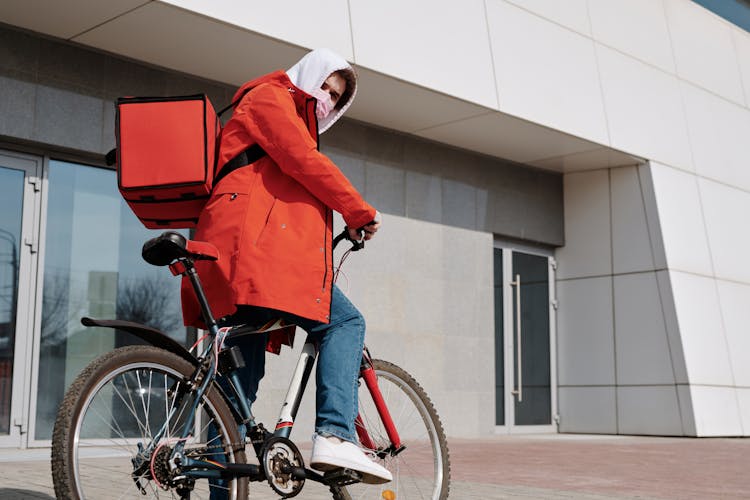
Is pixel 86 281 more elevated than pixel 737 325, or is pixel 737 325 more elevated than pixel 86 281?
pixel 86 281

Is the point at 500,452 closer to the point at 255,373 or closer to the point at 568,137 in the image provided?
the point at 568,137

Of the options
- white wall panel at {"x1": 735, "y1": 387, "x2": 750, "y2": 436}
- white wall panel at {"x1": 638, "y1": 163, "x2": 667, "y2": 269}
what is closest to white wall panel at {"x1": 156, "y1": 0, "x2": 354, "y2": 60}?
white wall panel at {"x1": 638, "y1": 163, "x2": 667, "y2": 269}

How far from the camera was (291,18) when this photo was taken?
814 centimetres

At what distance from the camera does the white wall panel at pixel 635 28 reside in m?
12.0

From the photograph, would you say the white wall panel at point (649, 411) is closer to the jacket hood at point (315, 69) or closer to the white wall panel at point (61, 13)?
the white wall panel at point (61, 13)

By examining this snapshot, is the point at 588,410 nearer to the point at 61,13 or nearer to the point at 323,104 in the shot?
the point at 61,13

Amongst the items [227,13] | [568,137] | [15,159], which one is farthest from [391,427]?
[568,137]

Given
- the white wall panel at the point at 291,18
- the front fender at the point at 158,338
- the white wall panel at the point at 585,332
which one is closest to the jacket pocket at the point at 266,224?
the front fender at the point at 158,338

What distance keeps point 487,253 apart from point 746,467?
4.98 meters

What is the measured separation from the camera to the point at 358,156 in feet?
34.5

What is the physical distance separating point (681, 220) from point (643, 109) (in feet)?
5.13

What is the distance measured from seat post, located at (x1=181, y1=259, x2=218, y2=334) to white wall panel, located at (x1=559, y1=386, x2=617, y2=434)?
404 inches

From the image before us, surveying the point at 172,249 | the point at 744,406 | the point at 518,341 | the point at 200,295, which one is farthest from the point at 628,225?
the point at 172,249

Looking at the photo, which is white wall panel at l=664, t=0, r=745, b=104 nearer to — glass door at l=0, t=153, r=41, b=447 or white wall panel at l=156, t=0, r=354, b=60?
white wall panel at l=156, t=0, r=354, b=60
